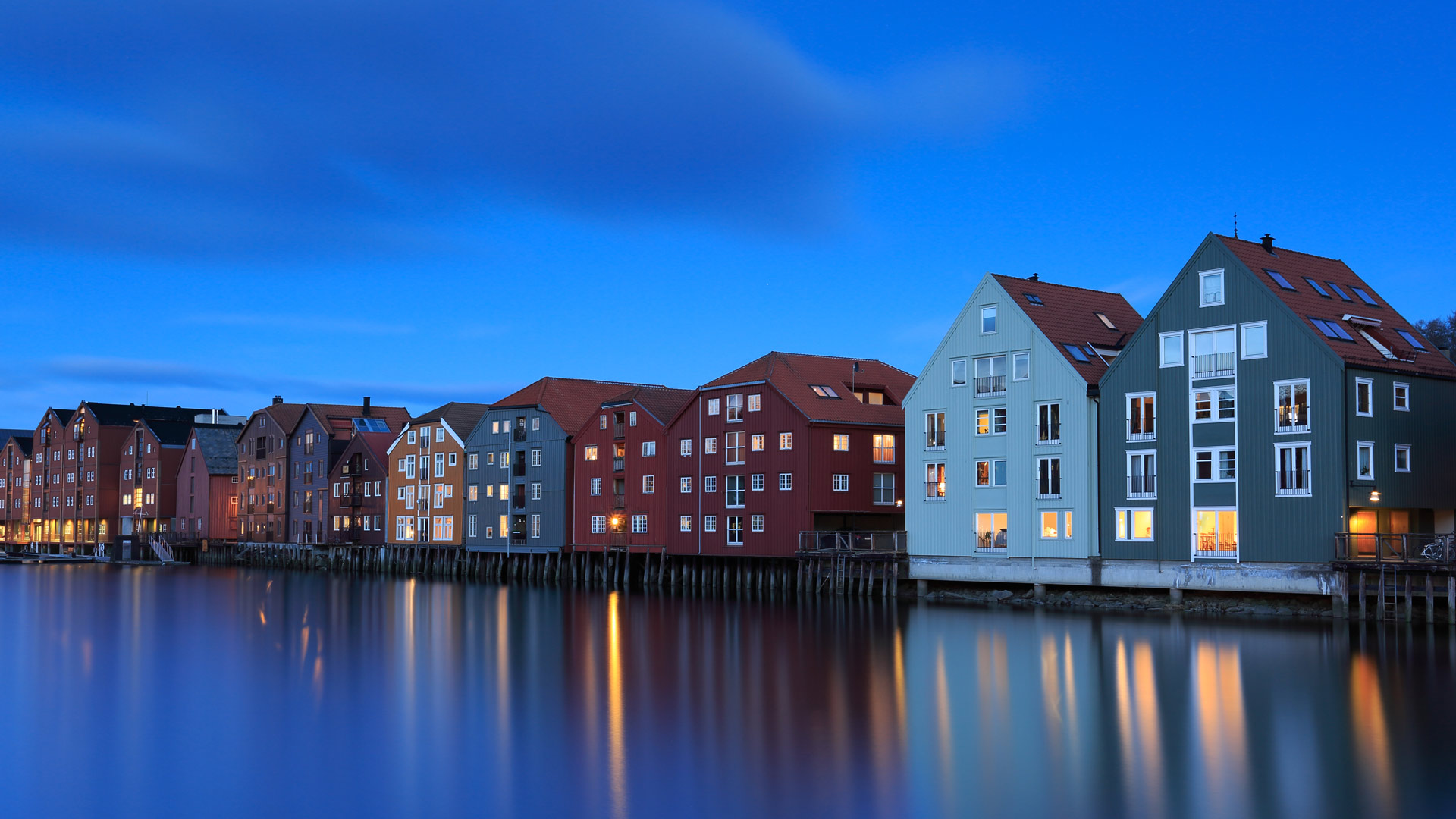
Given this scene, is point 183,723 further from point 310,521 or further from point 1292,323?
point 310,521

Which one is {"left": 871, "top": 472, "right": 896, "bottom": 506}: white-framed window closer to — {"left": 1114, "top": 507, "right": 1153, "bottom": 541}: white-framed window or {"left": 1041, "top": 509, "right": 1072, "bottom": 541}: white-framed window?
{"left": 1041, "top": 509, "right": 1072, "bottom": 541}: white-framed window

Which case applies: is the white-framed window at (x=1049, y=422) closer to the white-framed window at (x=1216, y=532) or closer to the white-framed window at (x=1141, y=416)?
the white-framed window at (x=1141, y=416)

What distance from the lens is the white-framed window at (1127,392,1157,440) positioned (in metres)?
49.8

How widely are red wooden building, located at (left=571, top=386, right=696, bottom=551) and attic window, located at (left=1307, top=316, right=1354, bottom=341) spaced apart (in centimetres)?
3380

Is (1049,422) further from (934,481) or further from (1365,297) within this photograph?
(1365,297)

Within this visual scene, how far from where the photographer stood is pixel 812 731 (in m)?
24.2

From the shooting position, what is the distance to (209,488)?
123 metres

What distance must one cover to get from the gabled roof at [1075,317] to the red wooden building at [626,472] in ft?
74.8

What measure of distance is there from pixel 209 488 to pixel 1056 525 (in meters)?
92.2

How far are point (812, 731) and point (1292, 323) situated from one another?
29.3m

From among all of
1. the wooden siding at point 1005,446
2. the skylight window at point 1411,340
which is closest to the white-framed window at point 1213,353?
the wooden siding at point 1005,446

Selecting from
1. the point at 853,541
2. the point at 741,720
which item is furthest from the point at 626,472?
the point at 741,720

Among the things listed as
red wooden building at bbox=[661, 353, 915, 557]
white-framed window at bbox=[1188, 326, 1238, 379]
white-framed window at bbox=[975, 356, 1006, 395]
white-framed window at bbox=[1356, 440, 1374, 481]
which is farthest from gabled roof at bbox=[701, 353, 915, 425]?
white-framed window at bbox=[1356, 440, 1374, 481]

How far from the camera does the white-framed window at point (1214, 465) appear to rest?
47312 mm
